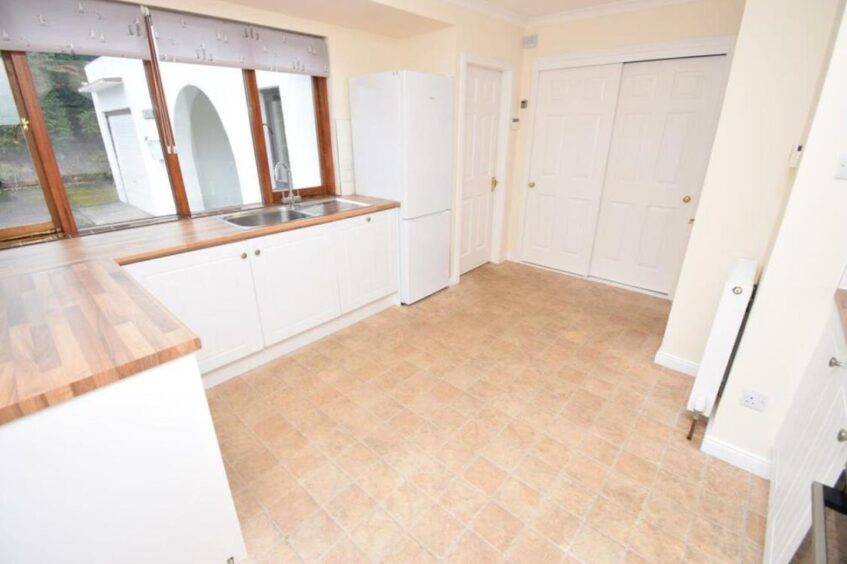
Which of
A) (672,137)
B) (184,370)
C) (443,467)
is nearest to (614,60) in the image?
(672,137)

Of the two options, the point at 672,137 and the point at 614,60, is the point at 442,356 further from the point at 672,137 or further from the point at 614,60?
the point at 614,60

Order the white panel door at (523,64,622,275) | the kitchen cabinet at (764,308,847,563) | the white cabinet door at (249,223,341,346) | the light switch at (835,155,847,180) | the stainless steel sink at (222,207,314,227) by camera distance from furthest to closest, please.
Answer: the white panel door at (523,64,622,275) → the stainless steel sink at (222,207,314,227) → the white cabinet door at (249,223,341,346) → the light switch at (835,155,847,180) → the kitchen cabinet at (764,308,847,563)

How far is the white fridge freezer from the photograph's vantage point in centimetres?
283

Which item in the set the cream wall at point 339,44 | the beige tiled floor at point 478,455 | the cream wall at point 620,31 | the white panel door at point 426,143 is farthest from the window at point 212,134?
the cream wall at point 620,31

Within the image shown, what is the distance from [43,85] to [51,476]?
2122 millimetres

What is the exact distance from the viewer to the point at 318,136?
318cm

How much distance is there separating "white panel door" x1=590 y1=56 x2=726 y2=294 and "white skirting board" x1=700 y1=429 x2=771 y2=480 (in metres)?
1.99

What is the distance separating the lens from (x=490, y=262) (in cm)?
439

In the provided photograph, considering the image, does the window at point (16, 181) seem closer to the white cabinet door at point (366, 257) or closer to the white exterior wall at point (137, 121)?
the white exterior wall at point (137, 121)

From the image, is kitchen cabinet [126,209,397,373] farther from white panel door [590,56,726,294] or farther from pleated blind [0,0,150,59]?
white panel door [590,56,726,294]

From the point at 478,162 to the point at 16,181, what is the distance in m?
3.26

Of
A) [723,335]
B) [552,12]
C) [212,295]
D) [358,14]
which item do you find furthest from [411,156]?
[723,335]

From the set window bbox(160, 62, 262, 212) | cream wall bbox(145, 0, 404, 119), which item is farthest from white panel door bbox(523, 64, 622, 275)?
window bbox(160, 62, 262, 212)

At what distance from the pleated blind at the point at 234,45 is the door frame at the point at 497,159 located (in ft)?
3.77
